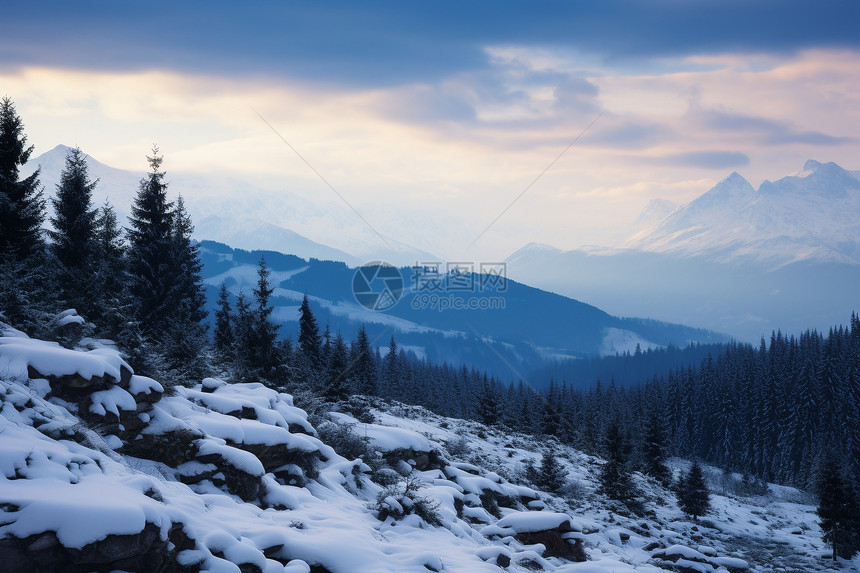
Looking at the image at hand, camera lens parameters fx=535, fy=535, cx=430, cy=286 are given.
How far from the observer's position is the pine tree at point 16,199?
23.6 m

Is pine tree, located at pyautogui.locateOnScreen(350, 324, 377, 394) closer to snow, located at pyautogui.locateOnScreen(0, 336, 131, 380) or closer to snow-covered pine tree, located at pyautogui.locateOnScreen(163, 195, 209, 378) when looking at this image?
snow-covered pine tree, located at pyautogui.locateOnScreen(163, 195, 209, 378)

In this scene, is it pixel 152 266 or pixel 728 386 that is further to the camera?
pixel 728 386

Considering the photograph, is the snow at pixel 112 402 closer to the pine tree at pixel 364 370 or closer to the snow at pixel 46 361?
the snow at pixel 46 361

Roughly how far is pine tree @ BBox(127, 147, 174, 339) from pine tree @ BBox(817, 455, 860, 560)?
132 ft

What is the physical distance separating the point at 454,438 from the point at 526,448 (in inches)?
415

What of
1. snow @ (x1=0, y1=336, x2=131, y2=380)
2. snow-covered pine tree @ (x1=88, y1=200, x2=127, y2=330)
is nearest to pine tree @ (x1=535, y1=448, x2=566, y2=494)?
snow-covered pine tree @ (x1=88, y1=200, x2=127, y2=330)

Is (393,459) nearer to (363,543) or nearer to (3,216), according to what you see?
(363,543)

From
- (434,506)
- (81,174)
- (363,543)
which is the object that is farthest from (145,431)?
(81,174)

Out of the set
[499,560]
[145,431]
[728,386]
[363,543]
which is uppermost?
[145,431]

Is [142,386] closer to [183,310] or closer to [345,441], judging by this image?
[345,441]

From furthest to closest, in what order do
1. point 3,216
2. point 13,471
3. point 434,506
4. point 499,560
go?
1. point 3,216
2. point 434,506
3. point 499,560
4. point 13,471

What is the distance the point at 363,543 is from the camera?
10977 millimetres

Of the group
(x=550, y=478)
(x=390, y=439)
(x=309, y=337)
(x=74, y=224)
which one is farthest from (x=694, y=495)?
(x=74, y=224)

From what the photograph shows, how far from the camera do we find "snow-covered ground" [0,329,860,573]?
725 cm
